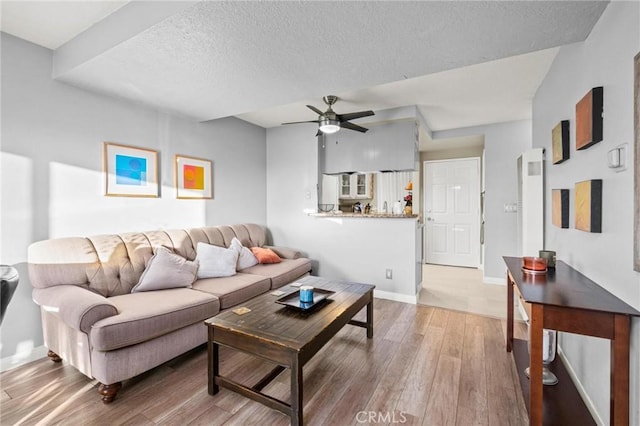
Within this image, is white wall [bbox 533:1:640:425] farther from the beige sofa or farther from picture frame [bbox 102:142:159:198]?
picture frame [bbox 102:142:159:198]

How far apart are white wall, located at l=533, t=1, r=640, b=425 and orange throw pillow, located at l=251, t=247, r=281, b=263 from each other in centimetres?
284

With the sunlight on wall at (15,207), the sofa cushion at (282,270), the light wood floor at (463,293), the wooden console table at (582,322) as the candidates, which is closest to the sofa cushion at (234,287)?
the sofa cushion at (282,270)

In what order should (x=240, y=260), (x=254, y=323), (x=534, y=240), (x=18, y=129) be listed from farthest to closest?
(x=240, y=260) < (x=534, y=240) < (x=18, y=129) < (x=254, y=323)

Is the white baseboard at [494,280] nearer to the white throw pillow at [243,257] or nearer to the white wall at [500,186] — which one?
the white wall at [500,186]

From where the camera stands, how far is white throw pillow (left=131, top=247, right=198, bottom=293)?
2512 millimetres

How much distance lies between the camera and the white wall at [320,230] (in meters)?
3.72

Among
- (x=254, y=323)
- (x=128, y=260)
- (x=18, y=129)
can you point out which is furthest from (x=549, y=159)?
(x=18, y=129)

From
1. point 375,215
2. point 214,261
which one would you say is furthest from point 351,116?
point 214,261

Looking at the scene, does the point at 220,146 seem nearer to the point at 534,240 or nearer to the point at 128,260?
the point at 128,260

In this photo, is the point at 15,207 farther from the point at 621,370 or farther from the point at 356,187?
the point at 356,187

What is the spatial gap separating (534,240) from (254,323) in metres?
2.59

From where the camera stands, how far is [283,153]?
15.2 ft

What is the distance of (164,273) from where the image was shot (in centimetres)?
257

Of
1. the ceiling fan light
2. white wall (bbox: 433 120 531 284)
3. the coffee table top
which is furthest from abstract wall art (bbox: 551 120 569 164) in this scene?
white wall (bbox: 433 120 531 284)
